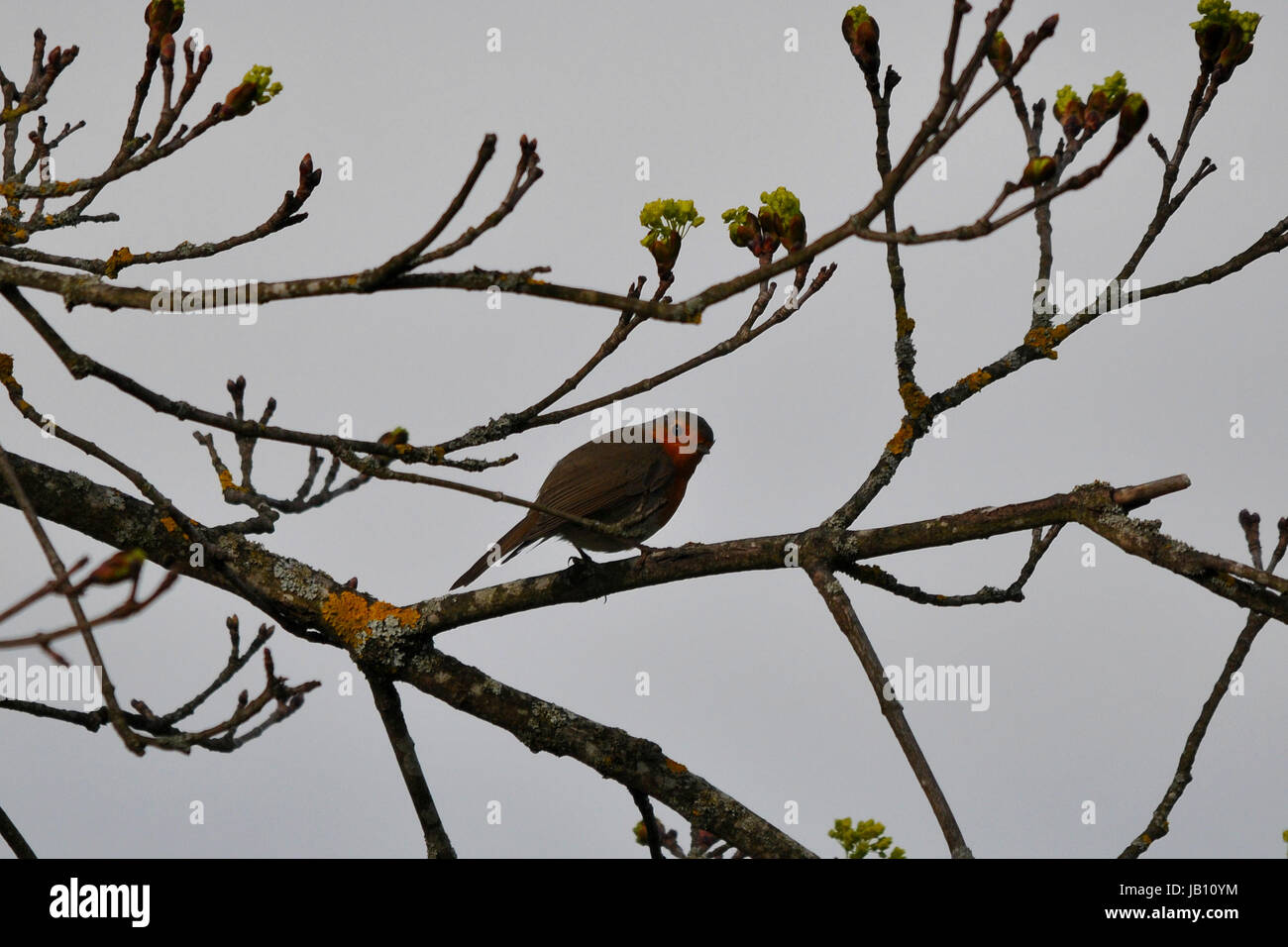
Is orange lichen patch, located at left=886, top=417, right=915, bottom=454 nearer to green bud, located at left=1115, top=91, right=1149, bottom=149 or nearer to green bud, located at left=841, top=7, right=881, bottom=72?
green bud, located at left=841, top=7, right=881, bottom=72

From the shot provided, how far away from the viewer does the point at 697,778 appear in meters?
4.59

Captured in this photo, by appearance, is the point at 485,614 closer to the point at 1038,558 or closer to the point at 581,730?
the point at 581,730

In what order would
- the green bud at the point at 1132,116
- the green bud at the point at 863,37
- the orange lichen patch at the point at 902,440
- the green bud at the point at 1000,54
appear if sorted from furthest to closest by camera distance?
1. the orange lichen patch at the point at 902,440
2. the green bud at the point at 1000,54
3. the green bud at the point at 863,37
4. the green bud at the point at 1132,116

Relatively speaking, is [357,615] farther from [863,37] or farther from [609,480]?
[863,37]

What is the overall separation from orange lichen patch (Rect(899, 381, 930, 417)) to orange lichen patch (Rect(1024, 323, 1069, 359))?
1.39ft

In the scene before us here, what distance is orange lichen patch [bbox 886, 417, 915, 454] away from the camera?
4484 millimetres

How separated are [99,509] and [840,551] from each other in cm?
276

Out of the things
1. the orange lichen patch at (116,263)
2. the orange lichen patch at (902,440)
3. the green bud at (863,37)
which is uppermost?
the green bud at (863,37)

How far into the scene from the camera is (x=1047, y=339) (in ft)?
15.0

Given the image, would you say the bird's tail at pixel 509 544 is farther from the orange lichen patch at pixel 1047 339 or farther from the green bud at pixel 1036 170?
the green bud at pixel 1036 170

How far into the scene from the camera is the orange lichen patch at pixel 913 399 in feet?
15.0

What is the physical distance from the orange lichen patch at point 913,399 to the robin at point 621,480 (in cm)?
186

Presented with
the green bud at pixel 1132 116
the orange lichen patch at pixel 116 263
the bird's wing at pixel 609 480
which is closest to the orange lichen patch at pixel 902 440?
the green bud at pixel 1132 116
